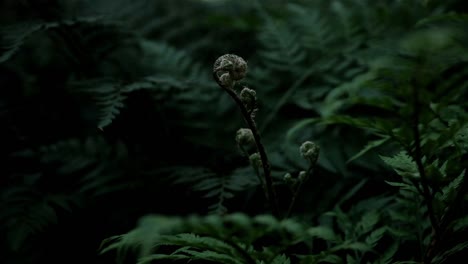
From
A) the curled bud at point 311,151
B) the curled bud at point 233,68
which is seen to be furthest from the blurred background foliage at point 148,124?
the curled bud at point 233,68

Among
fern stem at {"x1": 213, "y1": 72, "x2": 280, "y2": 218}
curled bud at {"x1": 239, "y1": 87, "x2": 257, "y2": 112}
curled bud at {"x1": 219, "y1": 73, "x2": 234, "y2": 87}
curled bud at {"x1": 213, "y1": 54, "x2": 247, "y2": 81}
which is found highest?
curled bud at {"x1": 213, "y1": 54, "x2": 247, "y2": 81}

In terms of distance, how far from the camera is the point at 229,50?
2641 mm

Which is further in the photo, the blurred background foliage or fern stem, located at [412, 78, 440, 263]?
the blurred background foliage

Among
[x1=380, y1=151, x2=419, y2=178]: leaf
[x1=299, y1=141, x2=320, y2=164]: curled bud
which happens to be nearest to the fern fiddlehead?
[x1=299, y1=141, x2=320, y2=164]: curled bud

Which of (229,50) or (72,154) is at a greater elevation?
(229,50)

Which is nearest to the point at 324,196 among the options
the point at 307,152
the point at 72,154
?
the point at 307,152

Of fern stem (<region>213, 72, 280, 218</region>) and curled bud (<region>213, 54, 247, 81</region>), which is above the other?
A: curled bud (<region>213, 54, 247, 81</region>)

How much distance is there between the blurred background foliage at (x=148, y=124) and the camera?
164 cm

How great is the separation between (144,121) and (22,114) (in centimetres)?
64

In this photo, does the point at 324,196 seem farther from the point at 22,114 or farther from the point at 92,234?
the point at 22,114

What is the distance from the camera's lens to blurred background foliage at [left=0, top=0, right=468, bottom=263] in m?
1.64

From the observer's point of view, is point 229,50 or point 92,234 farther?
point 229,50

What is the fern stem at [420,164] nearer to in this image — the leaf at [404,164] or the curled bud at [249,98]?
the leaf at [404,164]

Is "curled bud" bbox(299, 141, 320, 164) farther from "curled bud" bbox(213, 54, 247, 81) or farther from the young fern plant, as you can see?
"curled bud" bbox(213, 54, 247, 81)
